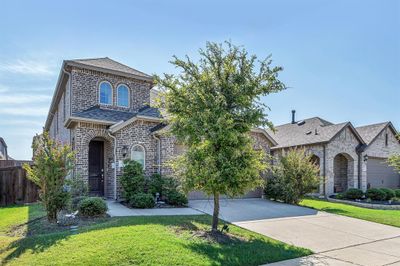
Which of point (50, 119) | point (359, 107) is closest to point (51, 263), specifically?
point (359, 107)

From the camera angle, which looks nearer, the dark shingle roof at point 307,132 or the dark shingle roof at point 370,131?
the dark shingle roof at point 307,132

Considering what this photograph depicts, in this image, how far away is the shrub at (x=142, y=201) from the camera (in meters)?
12.6

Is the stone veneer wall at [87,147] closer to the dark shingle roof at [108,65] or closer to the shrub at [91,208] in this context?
the dark shingle roof at [108,65]

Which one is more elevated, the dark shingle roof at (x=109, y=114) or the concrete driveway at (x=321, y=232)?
the dark shingle roof at (x=109, y=114)

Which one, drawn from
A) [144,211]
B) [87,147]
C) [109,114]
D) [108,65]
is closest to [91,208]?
[144,211]

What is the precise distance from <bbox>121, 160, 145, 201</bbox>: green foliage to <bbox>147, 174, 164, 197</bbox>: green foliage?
0.34 meters

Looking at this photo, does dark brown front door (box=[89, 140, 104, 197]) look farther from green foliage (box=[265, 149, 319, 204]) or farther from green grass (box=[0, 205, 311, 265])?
green foliage (box=[265, 149, 319, 204])

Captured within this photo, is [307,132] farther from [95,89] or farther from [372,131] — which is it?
[95,89]

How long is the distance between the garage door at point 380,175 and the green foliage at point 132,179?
19.2 meters

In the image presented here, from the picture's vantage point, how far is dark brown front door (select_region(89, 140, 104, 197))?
53.0ft

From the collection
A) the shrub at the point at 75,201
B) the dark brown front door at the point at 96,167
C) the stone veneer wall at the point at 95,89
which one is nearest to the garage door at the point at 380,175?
the stone veneer wall at the point at 95,89

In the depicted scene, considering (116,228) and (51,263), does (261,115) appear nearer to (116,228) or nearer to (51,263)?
(116,228)

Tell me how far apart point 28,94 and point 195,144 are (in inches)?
545

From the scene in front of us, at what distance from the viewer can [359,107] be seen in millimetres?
18266
